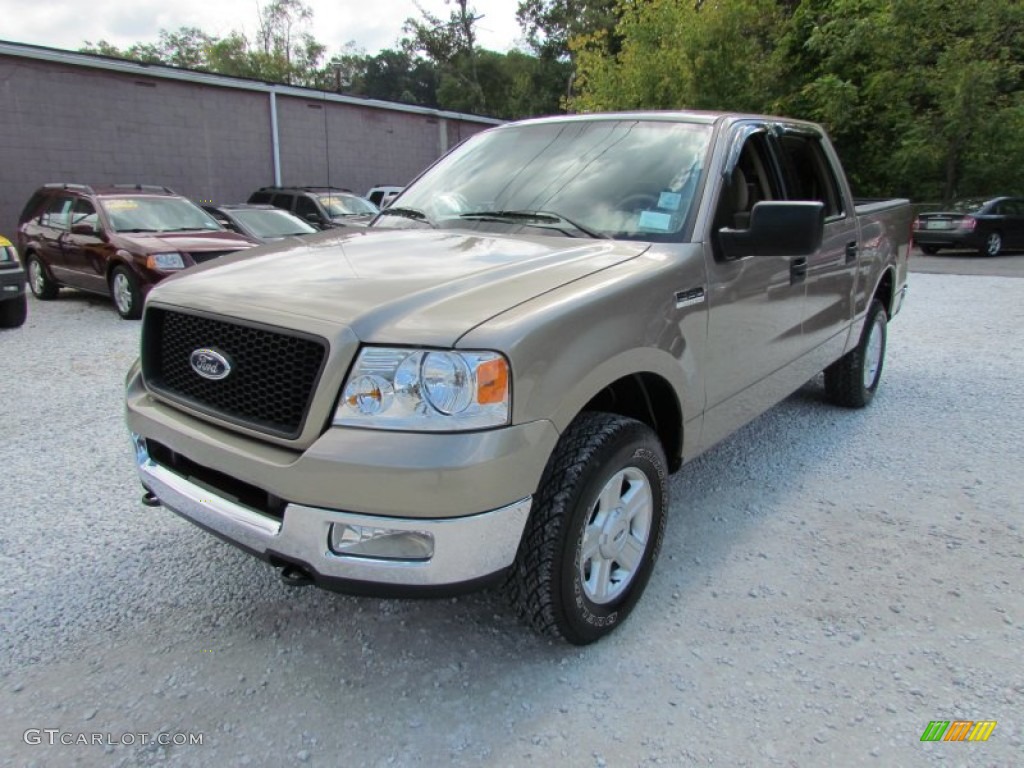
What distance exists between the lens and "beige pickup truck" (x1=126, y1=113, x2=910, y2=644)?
6.50 feet

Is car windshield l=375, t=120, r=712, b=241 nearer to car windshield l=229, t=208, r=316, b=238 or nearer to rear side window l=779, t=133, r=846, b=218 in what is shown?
rear side window l=779, t=133, r=846, b=218

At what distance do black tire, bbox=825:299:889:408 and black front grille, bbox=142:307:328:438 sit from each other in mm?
3997

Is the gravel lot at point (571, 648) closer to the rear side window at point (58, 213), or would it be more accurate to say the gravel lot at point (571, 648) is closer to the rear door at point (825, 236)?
the rear door at point (825, 236)

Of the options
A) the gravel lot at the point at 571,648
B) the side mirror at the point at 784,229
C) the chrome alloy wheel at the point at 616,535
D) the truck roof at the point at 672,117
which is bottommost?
the gravel lot at the point at 571,648

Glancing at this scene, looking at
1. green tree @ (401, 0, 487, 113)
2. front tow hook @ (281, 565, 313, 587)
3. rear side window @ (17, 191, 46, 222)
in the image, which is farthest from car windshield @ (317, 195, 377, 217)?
green tree @ (401, 0, 487, 113)

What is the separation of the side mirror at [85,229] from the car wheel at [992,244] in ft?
60.2

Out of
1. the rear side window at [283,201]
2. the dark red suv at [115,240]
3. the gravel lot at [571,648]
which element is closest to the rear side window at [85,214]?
the dark red suv at [115,240]

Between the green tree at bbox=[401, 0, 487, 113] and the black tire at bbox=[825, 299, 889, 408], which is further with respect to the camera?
the green tree at bbox=[401, 0, 487, 113]

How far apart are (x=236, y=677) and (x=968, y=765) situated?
2224 millimetres

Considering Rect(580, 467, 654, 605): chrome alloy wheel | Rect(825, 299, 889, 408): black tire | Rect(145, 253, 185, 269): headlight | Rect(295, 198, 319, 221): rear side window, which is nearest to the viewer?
Rect(580, 467, 654, 605): chrome alloy wheel

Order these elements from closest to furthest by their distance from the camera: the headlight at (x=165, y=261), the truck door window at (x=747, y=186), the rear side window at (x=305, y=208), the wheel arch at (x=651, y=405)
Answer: the wheel arch at (x=651, y=405) < the truck door window at (x=747, y=186) < the headlight at (x=165, y=261) < the rear side window at (x=305, y=208)

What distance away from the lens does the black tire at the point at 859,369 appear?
497 centimetres

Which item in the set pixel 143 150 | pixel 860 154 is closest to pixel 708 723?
pixel 143 150

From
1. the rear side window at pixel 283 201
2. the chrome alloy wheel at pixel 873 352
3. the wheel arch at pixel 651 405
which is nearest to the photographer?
the wheel arch at pixel 651 405
